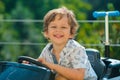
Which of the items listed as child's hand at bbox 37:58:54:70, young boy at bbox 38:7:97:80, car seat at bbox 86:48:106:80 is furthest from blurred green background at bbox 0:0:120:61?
child's hand at bbox 37:58:54:70

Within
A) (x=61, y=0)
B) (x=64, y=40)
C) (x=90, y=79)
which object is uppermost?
(x=64, y=40)

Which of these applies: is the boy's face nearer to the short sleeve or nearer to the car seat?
the short sleeve

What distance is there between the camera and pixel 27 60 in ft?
9.47

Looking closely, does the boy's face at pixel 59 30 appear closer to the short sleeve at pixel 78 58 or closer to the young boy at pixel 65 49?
the young boy at pixel 65 49

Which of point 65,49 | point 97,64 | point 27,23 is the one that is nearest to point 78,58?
point 65,49

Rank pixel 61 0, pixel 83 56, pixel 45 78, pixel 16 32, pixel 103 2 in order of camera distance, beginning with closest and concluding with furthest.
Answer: pixel 45 78 → pixel 83 56 → pixel 16 32 → pixel 61 0 → pixel 103 2

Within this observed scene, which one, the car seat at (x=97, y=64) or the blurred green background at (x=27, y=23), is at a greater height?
the car seat at (x=97, y=64)

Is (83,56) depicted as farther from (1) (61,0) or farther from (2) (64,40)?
(1) (61,0)

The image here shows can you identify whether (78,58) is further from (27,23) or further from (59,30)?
(27,23)

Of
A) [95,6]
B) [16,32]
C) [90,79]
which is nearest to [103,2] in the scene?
[95,6]

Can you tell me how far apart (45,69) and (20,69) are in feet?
0.63

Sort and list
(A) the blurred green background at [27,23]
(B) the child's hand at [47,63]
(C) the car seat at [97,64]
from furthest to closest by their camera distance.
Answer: (A) the blurred green background at [27,23] < (C) the car seat at [97,64] < (B) the child's hand at [47,63]

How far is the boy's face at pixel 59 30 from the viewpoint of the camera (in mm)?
2920

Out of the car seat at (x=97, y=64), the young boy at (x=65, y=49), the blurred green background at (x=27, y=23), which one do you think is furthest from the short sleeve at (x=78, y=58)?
the blurred green background at (x=27, y=23)
